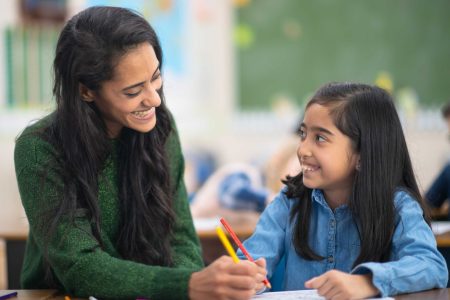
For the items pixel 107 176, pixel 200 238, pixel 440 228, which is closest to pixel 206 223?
pixel 200 238

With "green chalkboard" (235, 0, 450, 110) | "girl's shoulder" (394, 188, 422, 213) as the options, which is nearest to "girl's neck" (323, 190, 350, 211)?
"girl's shoulder" (394, 188, 422, 213)

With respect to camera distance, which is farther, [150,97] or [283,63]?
[283,63]

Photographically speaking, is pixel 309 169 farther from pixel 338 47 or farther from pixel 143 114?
pixel 338 47

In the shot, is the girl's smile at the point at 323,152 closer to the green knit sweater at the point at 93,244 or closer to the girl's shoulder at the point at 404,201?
the girl's shoulder at the point at 404,201

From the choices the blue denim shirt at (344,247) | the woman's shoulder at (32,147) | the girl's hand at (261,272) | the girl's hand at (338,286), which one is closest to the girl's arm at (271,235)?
the blue denim shirt at (344,247)

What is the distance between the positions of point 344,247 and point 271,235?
0.53ft

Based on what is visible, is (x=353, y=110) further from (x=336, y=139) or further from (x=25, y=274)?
(x=25, y=274)

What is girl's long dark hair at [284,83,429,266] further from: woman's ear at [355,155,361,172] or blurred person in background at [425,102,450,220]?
blurred person in background at [425,102,450,220]

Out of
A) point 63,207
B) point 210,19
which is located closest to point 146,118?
point 63,207

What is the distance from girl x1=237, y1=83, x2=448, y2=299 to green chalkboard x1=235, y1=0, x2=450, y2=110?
13.7 feet

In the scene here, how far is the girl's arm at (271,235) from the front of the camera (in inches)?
63.5

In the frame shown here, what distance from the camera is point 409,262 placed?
1.36 metres

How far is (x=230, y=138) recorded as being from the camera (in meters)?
5.81

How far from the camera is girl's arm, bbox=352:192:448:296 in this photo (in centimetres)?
133
